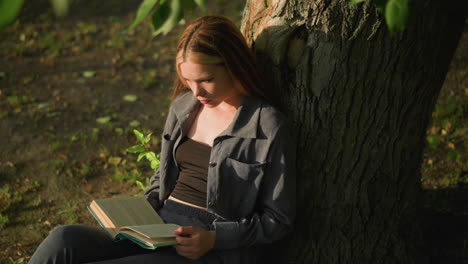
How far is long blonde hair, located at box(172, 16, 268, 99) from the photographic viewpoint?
6.84 feet

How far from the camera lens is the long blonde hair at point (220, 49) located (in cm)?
209

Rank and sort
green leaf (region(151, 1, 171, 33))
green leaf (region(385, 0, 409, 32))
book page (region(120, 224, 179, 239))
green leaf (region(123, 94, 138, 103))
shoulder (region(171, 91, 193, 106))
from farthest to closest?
green leaf (region(123, 94, 138, 103))
shoulder (region(171, 91, 193, 106))
book page (region(120, 224, 179, 239))
green leaf (region(151, 1, 171, 33))
green leaf (region(385, 0, 409, 32))

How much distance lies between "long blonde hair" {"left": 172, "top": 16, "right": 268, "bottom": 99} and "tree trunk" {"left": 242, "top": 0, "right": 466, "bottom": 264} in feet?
0.48

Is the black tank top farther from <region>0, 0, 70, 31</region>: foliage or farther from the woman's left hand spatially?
<region>0, 0, 70, 31</region>: foliage

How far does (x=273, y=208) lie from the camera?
2139 millimetres

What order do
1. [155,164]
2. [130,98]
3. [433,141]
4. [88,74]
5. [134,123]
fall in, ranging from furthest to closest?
1. [88,74]
2. [130,98]
3. [134,123]
4. [433,141]
5. [155,164]

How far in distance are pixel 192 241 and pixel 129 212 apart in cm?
42

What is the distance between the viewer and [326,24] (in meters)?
2.10

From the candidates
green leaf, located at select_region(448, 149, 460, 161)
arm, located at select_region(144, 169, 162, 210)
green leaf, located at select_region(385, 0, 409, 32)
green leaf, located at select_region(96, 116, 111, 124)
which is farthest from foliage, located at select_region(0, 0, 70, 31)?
green leaf, located at select_region(96, 116, 111, 124)

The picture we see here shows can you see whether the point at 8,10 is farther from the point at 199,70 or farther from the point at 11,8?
the point at 199,70

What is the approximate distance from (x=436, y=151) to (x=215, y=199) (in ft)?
7.70

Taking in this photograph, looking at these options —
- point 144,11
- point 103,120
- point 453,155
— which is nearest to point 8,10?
point 144,11

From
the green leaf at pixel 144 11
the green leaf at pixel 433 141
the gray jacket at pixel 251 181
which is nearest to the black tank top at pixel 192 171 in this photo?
the gray jacket at pixel 251 181

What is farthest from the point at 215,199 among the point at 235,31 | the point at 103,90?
the point at 103,90
